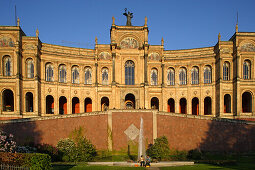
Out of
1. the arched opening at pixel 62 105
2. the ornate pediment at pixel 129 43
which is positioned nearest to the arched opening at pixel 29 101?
the arched opening at pixel 62 105

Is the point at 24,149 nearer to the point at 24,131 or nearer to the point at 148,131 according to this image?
the point at 24,131

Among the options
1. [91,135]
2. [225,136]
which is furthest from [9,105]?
[225,136]

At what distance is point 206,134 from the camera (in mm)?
30500

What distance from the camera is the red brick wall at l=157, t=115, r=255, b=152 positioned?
2970cm

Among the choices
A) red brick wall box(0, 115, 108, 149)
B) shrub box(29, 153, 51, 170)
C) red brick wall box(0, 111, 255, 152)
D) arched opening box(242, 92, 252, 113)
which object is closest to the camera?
shrub box(29, 153, 51, 170)

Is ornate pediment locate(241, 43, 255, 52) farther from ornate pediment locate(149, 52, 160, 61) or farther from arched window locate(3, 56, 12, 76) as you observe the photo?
arched window locate(3, 56, 12, 76)

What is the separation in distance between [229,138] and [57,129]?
74.7 ft

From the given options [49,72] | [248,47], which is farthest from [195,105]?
[49,72]

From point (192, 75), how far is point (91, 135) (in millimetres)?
23601

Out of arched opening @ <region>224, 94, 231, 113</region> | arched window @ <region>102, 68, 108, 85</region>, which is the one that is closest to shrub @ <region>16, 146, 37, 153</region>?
arched window @ <region>102, 68, 108, 85</region>

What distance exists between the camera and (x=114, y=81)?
42.7 m

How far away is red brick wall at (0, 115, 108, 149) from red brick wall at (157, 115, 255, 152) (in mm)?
8290

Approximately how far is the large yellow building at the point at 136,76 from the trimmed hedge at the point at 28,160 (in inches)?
883

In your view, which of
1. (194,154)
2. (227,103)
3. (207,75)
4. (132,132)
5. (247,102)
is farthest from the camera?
(207,75)
